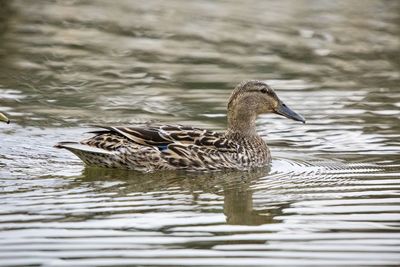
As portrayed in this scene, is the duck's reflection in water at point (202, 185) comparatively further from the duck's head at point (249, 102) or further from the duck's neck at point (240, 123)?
the duck's head at point (249, 102)

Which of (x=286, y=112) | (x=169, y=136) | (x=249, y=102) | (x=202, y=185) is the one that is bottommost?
(x=202, y=185)

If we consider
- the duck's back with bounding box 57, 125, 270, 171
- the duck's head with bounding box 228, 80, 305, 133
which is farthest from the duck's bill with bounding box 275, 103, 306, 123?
the duck's back with bounding box 57, 125, 270, 171

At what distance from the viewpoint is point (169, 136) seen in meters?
12.2

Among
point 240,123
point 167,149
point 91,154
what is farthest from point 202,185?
point 240,123

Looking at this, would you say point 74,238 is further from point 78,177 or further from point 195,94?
point 195,94

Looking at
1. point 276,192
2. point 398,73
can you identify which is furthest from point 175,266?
point 398,73

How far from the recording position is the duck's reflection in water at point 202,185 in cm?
1000

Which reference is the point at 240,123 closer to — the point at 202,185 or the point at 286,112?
the point at 286,112

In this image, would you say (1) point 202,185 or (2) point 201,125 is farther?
(2) point 201,125

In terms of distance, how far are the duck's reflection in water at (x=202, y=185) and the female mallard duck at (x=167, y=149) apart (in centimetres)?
12

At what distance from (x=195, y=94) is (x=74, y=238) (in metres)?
6.96

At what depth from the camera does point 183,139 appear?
1223 centimetres

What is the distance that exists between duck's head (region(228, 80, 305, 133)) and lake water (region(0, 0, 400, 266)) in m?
0.51

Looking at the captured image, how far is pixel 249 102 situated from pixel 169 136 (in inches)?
41.7
